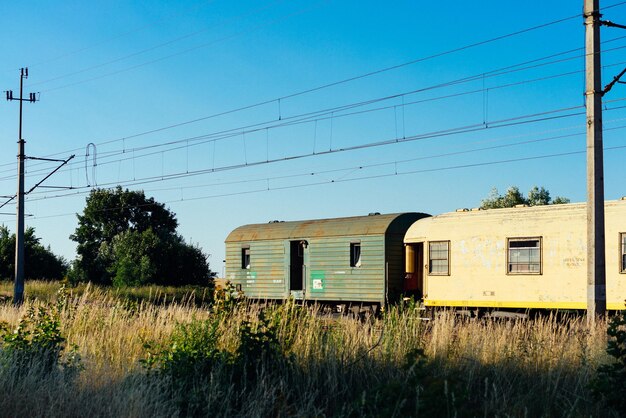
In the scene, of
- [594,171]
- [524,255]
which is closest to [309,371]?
[594,171]

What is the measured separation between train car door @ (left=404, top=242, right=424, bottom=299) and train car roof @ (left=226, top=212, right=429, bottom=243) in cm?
71

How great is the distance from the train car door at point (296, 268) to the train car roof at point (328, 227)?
1.26 ft

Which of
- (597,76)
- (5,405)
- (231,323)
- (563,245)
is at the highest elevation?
(597,76)

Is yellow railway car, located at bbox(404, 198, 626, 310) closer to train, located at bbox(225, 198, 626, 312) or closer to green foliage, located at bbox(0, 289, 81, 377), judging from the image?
train, located at bbox(225, 198, 626, 312)

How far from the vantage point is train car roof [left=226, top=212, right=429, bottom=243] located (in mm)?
24869

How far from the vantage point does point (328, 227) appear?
26.8 meters

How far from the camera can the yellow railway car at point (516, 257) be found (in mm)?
18328

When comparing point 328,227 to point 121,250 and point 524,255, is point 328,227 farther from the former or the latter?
point 121,250

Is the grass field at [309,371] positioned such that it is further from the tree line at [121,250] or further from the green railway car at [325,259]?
the tree line at [121,250]

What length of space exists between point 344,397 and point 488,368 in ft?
6.01

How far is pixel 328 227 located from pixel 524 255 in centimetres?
844

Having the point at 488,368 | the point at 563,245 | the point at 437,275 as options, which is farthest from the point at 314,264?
the point at 488,368

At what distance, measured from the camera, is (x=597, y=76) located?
1455 centimetres

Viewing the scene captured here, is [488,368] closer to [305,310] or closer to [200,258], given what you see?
[305,310]
